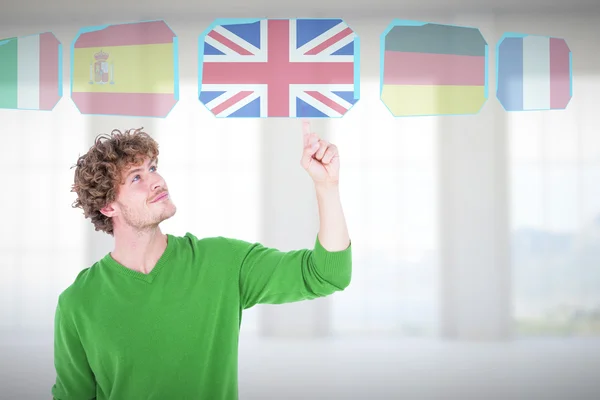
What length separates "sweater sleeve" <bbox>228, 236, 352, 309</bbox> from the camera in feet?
3.68

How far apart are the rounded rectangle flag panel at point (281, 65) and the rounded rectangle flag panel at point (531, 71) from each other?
757 millimetres

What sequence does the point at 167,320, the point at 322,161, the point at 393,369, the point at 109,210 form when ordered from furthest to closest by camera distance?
the point at 393,369, the point at 109,210, the point at 167,320, the point at 322,161

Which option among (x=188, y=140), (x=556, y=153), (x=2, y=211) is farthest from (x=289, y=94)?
(x=2, y=211)

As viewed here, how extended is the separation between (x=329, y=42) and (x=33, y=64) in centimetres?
153

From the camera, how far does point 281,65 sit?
2.75 m

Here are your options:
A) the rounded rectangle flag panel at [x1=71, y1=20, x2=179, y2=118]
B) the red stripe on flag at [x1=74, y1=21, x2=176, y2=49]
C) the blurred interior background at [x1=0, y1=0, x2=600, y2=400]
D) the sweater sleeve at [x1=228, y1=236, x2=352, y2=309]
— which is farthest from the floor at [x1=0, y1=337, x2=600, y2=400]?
the red stripe on flag at [x1=74, y1=21, x2=176, y2=49]

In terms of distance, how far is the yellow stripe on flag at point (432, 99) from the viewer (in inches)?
110

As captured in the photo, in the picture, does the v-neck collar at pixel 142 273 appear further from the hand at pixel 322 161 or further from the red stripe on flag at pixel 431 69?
the red stripe on flag at pixel 431 69

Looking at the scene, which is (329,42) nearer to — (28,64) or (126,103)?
(126,103)

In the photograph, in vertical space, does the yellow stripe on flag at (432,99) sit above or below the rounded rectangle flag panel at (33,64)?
below

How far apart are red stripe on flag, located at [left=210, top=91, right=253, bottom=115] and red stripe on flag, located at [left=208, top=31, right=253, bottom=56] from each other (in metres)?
0.20

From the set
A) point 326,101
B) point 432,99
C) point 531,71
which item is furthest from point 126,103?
point 531,71

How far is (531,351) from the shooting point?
109 inches

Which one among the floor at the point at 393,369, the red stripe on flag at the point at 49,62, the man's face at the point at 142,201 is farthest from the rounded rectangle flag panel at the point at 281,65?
the man's face at the point at 142,201
